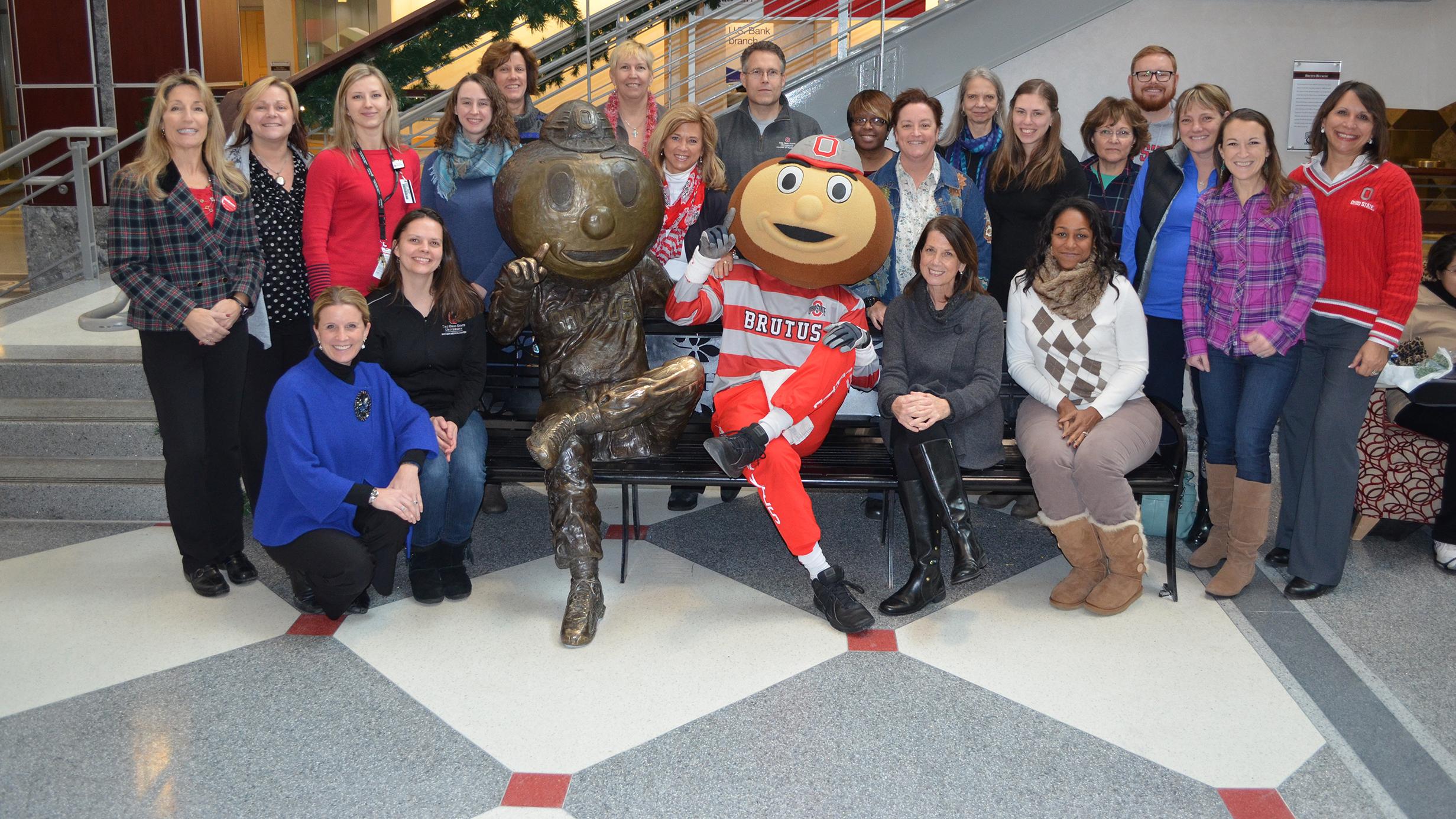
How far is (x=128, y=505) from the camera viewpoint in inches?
156

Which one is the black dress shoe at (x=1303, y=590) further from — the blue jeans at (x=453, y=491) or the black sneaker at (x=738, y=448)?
the blue jeans at (x=453, y=491)

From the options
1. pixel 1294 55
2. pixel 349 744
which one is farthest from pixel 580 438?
pixel 1294 55

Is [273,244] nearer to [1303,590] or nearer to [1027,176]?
[1027,176]

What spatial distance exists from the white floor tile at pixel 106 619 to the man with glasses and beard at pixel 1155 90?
3462 millimetres

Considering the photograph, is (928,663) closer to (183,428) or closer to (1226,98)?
(1226,98)

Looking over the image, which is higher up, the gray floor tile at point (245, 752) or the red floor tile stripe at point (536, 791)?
the gray floor tile at point (245, 752)

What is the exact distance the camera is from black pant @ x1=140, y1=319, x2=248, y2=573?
3.15 metres

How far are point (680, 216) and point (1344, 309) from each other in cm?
215

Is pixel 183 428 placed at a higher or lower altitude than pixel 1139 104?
lower

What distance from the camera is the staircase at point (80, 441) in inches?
156

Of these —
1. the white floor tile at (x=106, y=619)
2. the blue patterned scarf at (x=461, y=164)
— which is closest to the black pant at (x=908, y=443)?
the blue patterned scarf at (x=461, y=164)

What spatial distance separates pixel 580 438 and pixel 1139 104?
8.20 ft

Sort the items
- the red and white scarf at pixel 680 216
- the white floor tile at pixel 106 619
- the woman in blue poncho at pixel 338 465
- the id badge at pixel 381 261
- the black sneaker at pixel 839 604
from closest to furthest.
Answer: the white floor tile at pixel 106 619 < the woman in blue poncho at pixel 338 465 < the black sneaker at pixel 839 604 < the id badge at pixel 381 261 < the red and white scarf at pixel 680 216

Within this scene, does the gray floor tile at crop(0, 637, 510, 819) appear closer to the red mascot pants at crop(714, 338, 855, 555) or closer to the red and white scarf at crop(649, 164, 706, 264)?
the red mascot pants at crop(714, 338, 855, 555)
